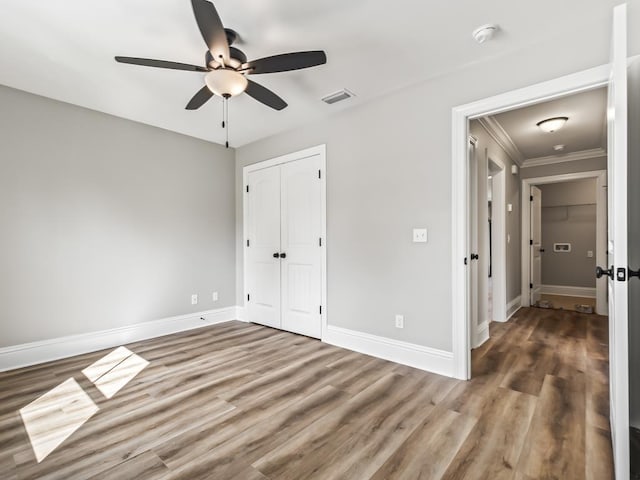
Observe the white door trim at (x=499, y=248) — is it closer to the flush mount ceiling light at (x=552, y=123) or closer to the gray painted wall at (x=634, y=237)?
the flush mount ceiling light at (x=552, y=123)

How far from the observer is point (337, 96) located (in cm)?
310

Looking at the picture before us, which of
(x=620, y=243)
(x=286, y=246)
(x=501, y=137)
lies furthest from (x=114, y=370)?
(x=501, y=137)

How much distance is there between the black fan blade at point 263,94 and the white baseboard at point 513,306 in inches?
164

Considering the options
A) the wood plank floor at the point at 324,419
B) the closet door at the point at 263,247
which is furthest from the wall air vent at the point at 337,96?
the wood plank floor at the point at 324,419

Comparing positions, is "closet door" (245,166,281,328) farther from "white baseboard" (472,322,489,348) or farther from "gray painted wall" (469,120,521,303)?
"gray painted wall" (469,120,521,303)

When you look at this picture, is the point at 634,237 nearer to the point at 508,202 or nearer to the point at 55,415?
the point at 508,202

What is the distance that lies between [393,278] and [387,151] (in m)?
1.21

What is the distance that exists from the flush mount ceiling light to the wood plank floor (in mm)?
2484

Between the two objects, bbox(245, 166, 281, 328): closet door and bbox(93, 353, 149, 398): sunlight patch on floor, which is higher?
bbox(245, 166, 281, 328): closet door

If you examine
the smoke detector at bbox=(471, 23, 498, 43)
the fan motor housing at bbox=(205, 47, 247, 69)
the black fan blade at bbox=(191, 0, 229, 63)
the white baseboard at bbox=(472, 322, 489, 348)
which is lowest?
the white baseboard at bbox=(472, 322, 489, 348)

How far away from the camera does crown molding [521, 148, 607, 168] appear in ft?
16.2

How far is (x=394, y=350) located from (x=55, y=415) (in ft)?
8.44

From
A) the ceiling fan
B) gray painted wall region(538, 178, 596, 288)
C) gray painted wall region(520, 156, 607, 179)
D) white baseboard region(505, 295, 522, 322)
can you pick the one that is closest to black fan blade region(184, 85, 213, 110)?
the ceiling fan

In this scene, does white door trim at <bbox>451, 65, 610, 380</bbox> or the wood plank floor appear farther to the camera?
white door trim at <bbox>451, 65, 610, 380</bbox>
